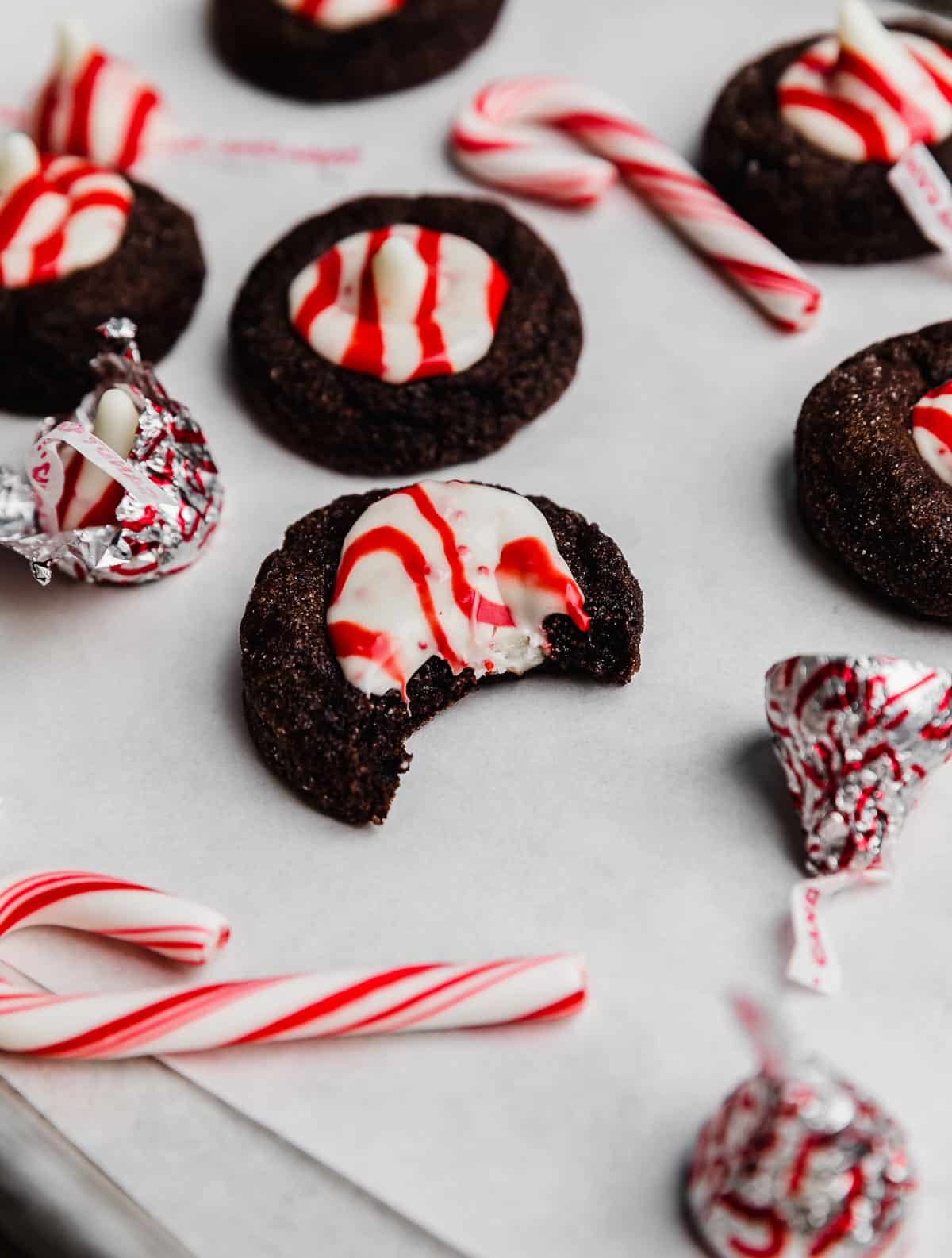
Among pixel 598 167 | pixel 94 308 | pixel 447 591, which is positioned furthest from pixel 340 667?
pixel 598 167

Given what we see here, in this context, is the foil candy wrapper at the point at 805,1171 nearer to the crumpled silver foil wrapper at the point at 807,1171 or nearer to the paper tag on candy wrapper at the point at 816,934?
the crumpled silver foil wrapper at the point at 807,1171

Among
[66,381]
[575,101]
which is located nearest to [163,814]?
[66,381]

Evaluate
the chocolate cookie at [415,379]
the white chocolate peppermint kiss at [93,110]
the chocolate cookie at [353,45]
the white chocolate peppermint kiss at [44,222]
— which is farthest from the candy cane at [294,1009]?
the chocolate cookie at [353,45]

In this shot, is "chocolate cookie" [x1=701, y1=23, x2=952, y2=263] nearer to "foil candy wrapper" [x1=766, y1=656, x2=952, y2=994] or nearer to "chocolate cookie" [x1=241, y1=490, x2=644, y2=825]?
"chocolate cookie" [x1=241, y1=490, x2=644, y2=825]

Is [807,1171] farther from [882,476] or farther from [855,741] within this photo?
[882,476]

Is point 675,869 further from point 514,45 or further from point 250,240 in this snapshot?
point 514,45

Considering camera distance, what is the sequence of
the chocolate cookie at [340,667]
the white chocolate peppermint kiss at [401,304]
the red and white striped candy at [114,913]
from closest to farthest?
the red and white striped candy at [114,913], the chocolate cookie at [340,667], the white chocolate peppermint kiss at [401,304]
